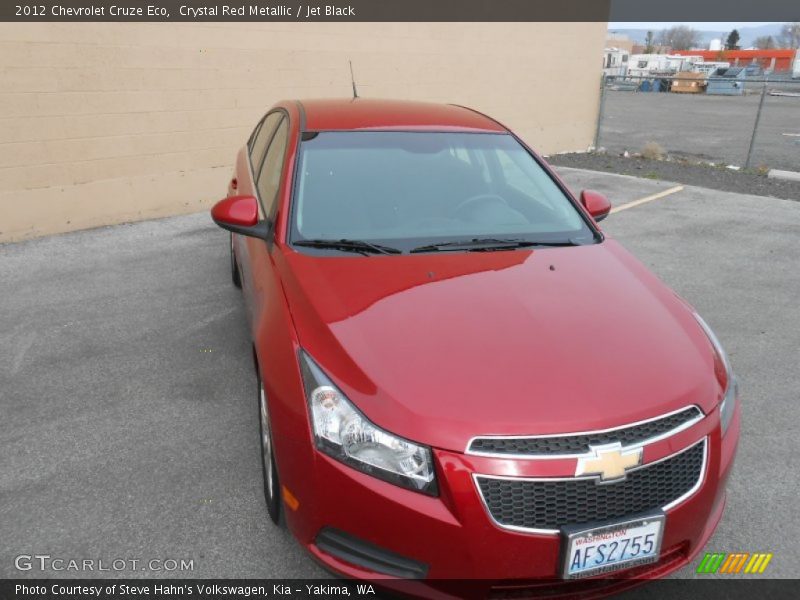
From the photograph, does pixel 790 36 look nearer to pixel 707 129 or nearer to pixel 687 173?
pixel 707 129

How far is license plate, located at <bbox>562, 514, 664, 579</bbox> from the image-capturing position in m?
1.85

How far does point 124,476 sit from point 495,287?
1871mm

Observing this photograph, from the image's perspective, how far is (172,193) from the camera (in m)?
7.46

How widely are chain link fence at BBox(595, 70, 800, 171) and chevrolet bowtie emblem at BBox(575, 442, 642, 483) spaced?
10196 mm

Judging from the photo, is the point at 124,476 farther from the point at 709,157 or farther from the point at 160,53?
the point at 709,157

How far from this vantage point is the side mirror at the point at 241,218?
119 inches

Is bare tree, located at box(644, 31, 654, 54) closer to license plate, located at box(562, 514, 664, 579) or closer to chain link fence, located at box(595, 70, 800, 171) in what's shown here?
chain link fence, located at box(595, 70, 800, 171)

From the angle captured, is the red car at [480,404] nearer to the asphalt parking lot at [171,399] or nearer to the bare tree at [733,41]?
the asphalt parking lot at [171,399]

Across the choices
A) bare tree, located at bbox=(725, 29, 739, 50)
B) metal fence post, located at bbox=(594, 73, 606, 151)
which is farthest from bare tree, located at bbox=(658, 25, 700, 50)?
metal fence post, located at bbox=(594, 73, 606, 151)

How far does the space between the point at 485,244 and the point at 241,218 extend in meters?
1.16

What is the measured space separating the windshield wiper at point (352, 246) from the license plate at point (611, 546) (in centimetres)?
141

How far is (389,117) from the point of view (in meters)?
3.65

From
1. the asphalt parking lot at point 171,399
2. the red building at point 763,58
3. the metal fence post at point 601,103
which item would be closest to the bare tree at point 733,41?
the red building at point 763,58

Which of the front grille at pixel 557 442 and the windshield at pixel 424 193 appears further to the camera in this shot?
the windshield at pixel 424 193
